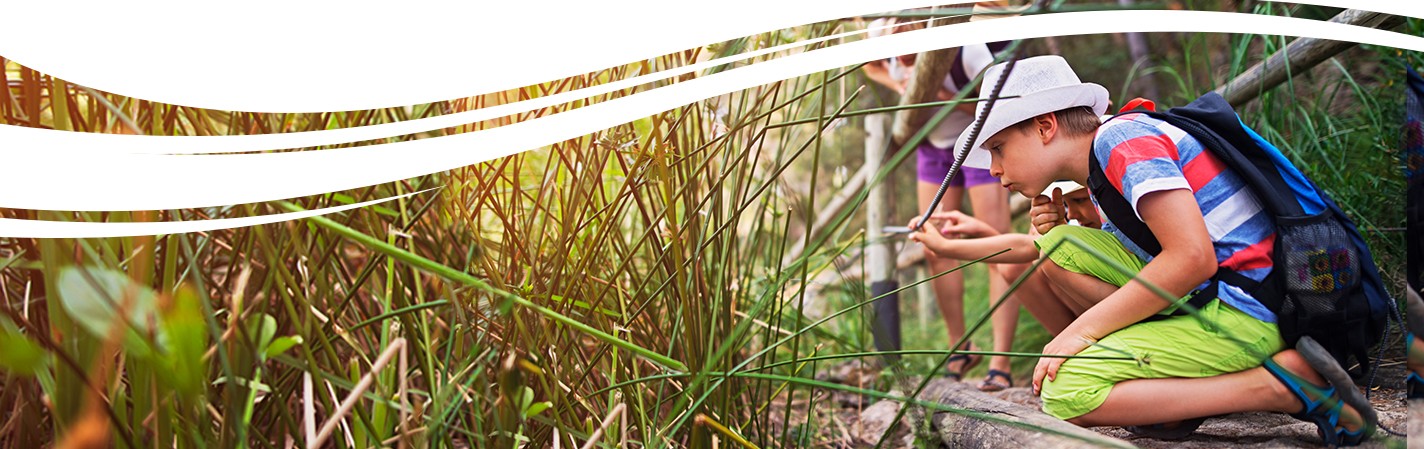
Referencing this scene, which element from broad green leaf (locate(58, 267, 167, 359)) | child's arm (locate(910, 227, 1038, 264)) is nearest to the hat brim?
child's arm (locate(910, 227, 1038, 264))

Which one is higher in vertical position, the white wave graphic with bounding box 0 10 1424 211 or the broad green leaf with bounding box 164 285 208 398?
the white wave graphic with bounding box 0 10 1424 211

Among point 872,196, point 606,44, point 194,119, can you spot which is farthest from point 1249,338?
point 872,196

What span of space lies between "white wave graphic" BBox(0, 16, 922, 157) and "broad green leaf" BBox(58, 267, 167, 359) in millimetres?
263

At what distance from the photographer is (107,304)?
337 mm

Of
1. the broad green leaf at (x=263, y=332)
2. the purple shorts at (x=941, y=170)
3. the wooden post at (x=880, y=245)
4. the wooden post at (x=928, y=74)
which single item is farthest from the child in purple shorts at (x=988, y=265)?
the broad green leaf at (x=263, y=332)

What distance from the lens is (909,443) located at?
4.48 ft

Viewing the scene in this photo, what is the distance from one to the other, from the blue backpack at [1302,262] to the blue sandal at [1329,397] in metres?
0.04

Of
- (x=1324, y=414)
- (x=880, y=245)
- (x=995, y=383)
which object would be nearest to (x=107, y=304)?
(x=1324, y=414)

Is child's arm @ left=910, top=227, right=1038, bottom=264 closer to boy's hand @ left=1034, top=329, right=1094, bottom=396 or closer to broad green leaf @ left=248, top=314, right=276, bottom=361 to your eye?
boy's hand @ left=1034, top=329, right=1094, bottom=396

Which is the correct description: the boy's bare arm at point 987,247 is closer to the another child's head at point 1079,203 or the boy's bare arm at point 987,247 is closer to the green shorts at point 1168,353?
the another child's head at point 1079,203

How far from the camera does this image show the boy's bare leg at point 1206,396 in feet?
2.97

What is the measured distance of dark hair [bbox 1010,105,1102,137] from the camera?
0.96 metres

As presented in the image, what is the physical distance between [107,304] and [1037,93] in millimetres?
836

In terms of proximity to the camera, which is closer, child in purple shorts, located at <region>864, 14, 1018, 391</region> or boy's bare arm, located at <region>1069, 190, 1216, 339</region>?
boy's bare arm, located at <region>1069, 190, 1216, 339</region>
